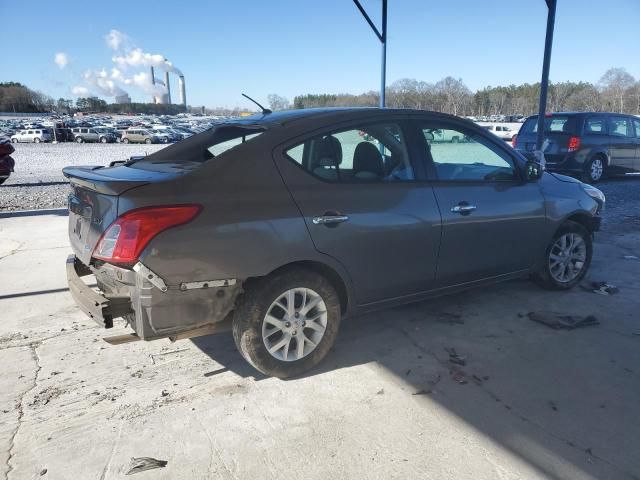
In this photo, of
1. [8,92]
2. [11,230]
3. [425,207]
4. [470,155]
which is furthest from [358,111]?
[8,92]

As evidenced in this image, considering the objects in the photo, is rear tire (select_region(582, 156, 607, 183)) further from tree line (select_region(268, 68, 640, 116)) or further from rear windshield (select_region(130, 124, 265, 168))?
tree line (select_region(268, 68, 640, 116))

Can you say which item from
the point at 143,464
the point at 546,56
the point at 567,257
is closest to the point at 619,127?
the point at 546,56

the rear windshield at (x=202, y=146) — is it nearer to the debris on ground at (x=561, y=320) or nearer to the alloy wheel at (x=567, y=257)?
the debris on ground at (x=561, y=320)

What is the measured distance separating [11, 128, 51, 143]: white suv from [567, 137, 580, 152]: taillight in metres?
46.2

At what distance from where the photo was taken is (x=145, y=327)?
8.87ft

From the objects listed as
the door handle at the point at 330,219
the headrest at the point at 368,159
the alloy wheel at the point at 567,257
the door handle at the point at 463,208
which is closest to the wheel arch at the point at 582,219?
the alloy wheel at the point at 567,257

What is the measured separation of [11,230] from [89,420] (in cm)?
579

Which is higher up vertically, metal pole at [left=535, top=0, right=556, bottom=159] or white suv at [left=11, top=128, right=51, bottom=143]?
metal pole at [left=535, top=0, right=556, bottom=159]

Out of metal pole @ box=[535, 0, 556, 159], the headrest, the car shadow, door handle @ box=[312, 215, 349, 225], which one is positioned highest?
metal pole @ box=[535, 0, 556, 159]

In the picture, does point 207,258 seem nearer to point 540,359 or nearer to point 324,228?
point 324,228

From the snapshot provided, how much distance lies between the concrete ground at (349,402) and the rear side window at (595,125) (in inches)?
357

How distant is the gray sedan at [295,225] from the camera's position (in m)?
2.70

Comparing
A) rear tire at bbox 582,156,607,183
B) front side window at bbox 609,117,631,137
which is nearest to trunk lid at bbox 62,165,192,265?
rear tire at bbox 582,156,607,183

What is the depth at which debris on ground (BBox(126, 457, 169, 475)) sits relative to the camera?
93.3 inches
